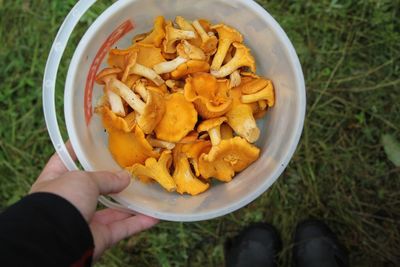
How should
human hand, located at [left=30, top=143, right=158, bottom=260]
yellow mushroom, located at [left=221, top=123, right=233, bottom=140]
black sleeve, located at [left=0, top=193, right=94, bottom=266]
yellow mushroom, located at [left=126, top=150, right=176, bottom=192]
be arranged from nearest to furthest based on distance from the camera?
black sleeve, located at [left=0, top=193, right=94, bottom=266]
human hand, located at [left=30, top=143, right=158, bottom=260]
yellow mushroom, located at [left=126, top=150, right=176, bottom=192]
yellow mushroom, located at [left=221, top=123, right=233, bottom=140]

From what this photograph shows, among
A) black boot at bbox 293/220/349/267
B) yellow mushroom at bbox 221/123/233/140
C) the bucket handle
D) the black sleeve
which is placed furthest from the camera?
black boot at bbox 293/220/349/267

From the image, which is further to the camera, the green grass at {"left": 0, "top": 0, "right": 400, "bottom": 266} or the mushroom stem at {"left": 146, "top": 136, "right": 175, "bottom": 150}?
the green grass at {"left": 0, "top": 0, "right": 400, "bottom": 266}

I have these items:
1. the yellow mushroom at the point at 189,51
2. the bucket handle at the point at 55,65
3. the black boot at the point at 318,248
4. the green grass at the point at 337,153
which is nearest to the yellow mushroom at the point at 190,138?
the yellow mushroom at the point at 189,51

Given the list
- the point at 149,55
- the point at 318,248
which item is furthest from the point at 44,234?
the point at 318,248

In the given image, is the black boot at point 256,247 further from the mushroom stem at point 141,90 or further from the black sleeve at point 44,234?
the black sleeve at point 44,234

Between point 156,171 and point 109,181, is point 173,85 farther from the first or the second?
point 109,181

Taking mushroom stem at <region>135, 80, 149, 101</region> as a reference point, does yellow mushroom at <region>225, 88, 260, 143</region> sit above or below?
below

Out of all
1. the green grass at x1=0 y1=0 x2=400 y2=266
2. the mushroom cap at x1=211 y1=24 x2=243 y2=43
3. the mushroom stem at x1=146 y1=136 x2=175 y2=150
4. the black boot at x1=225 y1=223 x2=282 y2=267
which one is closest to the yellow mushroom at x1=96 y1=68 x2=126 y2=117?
the mushroom stem at x1=146 y1=136 x2=175 y2=150

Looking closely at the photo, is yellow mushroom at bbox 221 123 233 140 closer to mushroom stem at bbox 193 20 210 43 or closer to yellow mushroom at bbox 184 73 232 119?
yellow mushroom at bbox 184 73 232 119
